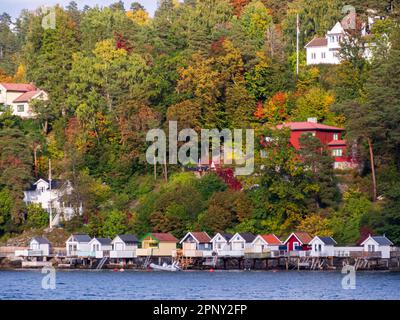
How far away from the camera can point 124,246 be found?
240ft

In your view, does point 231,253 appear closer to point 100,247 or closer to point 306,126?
point 100,247

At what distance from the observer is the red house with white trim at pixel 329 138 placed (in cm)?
7761

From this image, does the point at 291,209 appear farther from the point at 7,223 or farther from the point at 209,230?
the point at 7,223

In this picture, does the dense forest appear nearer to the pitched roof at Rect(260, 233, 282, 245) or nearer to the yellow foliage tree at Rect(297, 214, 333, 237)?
the yellow foliage tree at Rect(297, 214, 333, 237)

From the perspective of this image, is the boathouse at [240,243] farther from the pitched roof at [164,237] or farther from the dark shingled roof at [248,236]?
the pitched roof at [164,237]

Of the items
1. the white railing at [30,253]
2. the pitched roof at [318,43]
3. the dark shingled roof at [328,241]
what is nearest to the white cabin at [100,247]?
the white railing at [30,253]

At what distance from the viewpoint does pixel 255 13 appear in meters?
96.0

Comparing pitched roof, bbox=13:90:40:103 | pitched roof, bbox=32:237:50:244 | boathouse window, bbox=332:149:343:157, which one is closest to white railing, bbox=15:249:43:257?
pitched roof, bbox=32:237:50:244

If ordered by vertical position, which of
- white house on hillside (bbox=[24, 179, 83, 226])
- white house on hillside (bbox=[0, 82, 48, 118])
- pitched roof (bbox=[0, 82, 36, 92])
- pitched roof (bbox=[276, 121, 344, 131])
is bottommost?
white house on hillside (bbox=[24, 179, 83, 226])

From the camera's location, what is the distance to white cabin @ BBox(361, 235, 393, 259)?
6662 centimetres

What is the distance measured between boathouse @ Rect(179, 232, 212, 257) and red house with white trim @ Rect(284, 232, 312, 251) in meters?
5.18

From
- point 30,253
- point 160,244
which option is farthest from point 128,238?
point 30,253

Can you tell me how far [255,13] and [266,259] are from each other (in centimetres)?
3123
